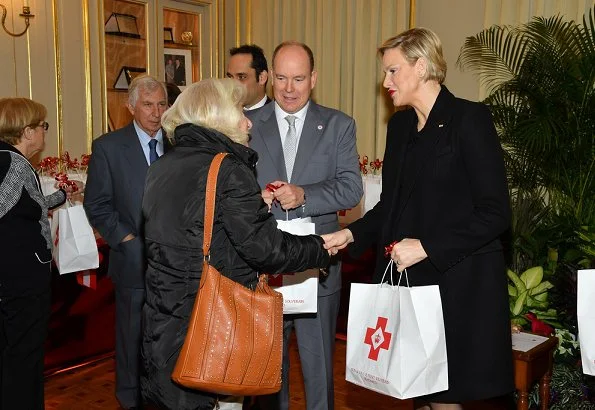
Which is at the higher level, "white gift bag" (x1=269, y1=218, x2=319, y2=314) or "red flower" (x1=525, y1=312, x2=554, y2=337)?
Answer: "white gift bag" (x1=269, y1=218, x2=319, y2=314)

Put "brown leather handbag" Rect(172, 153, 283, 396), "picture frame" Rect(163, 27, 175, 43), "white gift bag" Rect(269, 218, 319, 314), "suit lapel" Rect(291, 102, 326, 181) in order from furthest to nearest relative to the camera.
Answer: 1. "picture frame" Rect(163, 27, 175, 43)
2. "suit lapel" Rect(291, 102, 326, 181)
3. "white gift bag" Rect(269, 218, 319, 314)
4. "brown leather handbag" Rect(172, 153, 283, 396)

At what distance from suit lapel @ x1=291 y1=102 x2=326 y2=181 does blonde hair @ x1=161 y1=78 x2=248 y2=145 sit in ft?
2.34

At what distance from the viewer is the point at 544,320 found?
3.47 metres

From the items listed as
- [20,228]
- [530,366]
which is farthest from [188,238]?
[530,366]

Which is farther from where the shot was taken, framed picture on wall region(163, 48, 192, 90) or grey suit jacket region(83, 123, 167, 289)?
framed picture on wall region(163, 48, 192, 90)

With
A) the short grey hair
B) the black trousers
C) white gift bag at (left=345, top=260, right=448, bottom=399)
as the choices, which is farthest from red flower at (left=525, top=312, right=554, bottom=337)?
the black trousers

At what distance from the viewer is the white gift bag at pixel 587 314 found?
206 centimetres

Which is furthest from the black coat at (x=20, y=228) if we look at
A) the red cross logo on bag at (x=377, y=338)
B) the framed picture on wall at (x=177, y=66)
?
the framed picture on wall at (x=177, y=66)

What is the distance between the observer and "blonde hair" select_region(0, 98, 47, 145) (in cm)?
294

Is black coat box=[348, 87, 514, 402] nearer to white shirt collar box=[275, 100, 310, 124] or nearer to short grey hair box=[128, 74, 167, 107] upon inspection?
white shirt collar box=[275, 100, 310, 124]

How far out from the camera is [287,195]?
2562 millimetres

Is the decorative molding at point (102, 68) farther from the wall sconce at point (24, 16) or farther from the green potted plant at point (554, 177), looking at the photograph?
the green potted plant at point (554, 177)

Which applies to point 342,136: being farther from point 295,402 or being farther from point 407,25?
point 407,25

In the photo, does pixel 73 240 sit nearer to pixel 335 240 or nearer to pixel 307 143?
pixel 307 143
